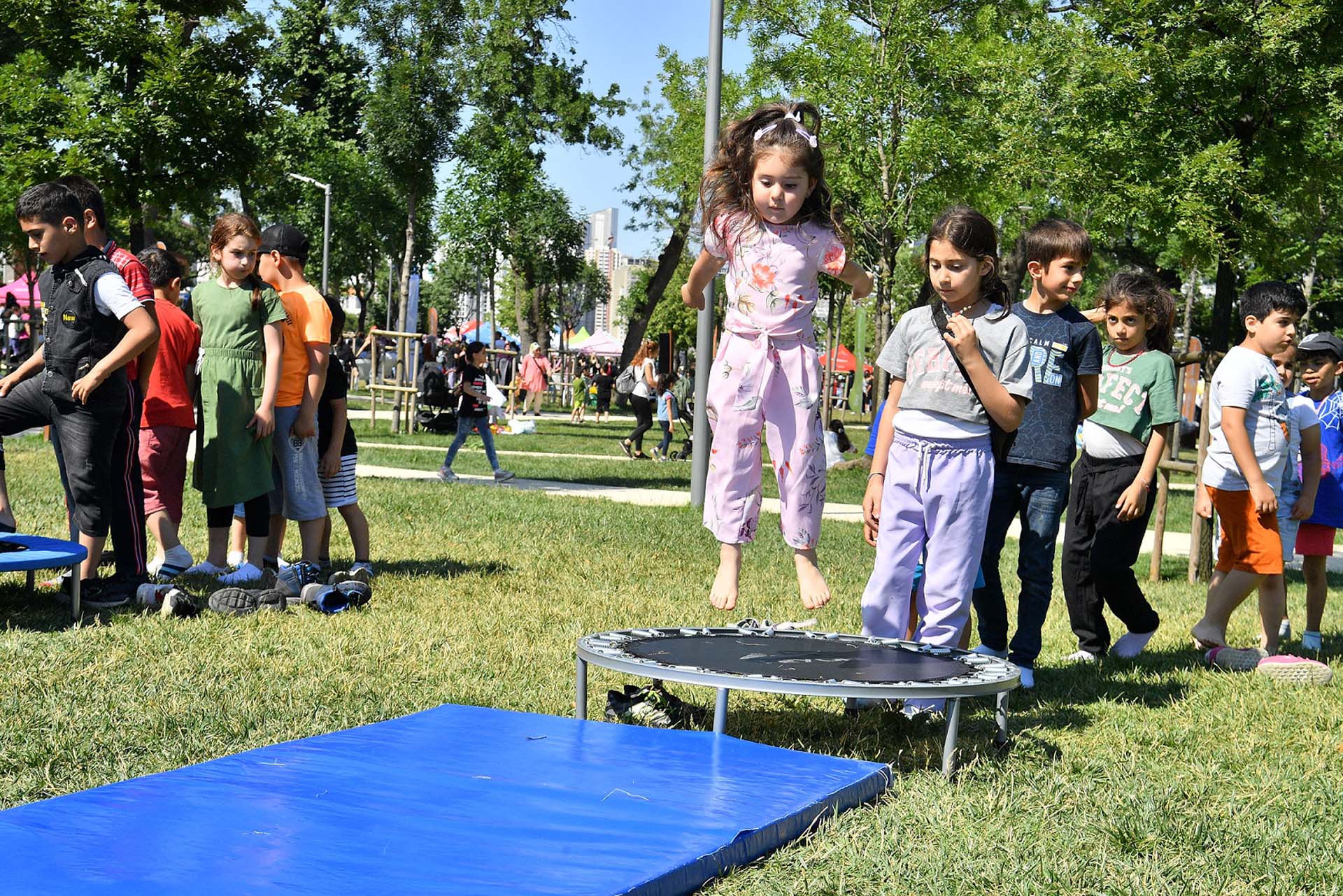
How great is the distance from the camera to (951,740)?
3820mm

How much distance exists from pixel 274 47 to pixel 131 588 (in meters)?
46.4

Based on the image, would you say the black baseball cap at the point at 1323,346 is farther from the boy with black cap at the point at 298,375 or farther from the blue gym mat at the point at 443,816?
the boy with black cap at the point at 298,375

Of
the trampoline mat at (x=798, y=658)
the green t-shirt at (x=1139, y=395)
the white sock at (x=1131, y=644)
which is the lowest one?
the white sock at (x=1131, y=644)

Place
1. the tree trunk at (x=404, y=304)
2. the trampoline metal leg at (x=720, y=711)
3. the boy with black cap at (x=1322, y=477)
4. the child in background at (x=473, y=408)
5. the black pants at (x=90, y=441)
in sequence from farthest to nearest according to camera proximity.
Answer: the tree trunk at (x=404, y=304)
the child in background at (x=473, y=408)
the boy with black cap at (x=1322, y=477)
the black pants at (x=90, y=441)
the trampoline metal leg at (x=720, y=711)

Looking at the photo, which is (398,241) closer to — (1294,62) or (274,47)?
(274,47)

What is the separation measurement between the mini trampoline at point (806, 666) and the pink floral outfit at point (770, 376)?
52 cm

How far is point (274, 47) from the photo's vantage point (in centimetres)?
4819

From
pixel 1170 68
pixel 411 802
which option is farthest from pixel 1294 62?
pixel 411 802

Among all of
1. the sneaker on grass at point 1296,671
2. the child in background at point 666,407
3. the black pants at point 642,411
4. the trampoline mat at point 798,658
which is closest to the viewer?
the trampoline mat at point 798,658

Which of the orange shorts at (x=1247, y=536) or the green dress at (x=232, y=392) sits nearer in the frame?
the orange shorts at (x=1247, y=536)

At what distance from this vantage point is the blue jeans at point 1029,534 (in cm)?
525

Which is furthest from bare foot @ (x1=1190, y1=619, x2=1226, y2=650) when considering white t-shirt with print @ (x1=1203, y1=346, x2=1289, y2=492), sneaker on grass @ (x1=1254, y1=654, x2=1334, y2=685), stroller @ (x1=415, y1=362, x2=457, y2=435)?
stroller @ (x1=415, y1=362, x2=457, y2=435)

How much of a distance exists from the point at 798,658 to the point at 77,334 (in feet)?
12.5

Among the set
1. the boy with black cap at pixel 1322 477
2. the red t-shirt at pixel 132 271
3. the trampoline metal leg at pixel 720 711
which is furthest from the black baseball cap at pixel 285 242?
the boy with black cap at pixel 1322 477
